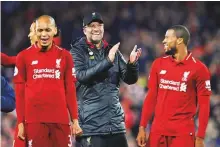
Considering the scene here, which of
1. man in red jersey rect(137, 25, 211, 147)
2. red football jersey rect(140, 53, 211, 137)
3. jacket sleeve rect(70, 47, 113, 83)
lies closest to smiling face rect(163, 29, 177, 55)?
man in red jersey rect(137, 25, 211, 147)

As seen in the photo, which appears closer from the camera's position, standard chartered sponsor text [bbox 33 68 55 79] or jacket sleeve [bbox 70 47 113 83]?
standard chartered sponsor text [bbox 33 68 55 79]

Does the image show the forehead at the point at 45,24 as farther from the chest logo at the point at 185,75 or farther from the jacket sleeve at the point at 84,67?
the chest logo at the point at 185,75

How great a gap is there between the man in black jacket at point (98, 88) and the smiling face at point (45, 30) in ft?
1.95

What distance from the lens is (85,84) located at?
7.63 metres

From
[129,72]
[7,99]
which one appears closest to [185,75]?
[129,72]

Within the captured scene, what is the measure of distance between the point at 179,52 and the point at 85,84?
997 millimetres

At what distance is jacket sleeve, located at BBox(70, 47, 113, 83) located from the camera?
7402 millimetres

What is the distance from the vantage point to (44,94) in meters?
6.96

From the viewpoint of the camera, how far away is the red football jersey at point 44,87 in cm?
697

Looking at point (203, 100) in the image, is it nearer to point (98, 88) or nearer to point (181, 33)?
point (181, 33)

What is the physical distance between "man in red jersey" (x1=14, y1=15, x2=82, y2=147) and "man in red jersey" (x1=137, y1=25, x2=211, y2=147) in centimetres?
87

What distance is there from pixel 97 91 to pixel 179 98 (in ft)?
2.69

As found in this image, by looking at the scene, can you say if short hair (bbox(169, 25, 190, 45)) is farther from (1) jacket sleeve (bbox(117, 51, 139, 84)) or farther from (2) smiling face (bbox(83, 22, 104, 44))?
(2) smiling face (bbox(83, 22, 104, 44))

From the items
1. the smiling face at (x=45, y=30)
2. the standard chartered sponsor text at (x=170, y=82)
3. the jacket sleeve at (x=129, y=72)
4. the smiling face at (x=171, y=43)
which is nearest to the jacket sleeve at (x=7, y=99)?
the smiling face at (x=45, y=30)
